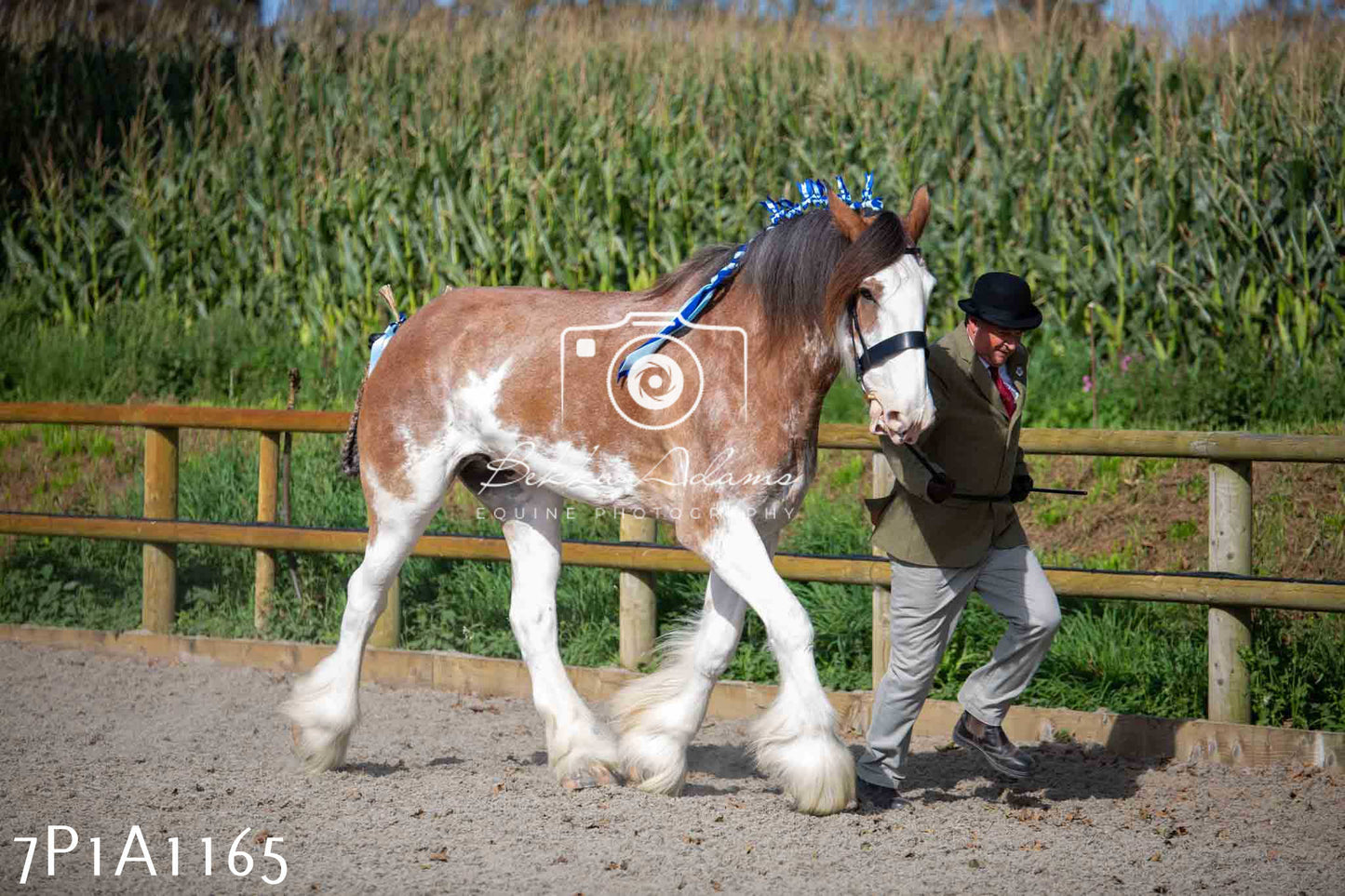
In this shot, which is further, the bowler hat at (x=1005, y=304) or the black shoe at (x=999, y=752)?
the black shoe at (x=999, y=752)

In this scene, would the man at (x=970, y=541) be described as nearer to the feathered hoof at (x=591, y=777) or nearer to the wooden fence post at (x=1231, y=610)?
the feathered hoof at (x=591, y=777)

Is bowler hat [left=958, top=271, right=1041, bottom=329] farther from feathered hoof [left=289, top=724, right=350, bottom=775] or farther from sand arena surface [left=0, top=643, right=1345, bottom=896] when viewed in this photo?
feathered hoof [left=289, top=724, right=350, bottom=775]

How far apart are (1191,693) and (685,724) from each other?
2.15m

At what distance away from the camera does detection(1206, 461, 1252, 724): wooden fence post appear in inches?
199

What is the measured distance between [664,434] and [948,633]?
1.12m

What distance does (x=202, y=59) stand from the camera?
1288 cm

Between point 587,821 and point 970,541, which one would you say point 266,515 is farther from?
point 970,541

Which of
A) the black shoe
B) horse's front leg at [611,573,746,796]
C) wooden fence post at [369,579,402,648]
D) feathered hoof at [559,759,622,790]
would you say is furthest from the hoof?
wooden fence post at [369,579,402,648]

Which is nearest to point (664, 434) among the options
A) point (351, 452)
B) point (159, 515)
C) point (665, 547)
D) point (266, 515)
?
point (665, 547)

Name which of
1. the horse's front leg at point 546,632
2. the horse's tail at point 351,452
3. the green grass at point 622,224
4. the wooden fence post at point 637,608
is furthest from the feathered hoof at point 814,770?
the horse's tail at point 351,452

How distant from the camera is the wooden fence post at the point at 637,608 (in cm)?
604

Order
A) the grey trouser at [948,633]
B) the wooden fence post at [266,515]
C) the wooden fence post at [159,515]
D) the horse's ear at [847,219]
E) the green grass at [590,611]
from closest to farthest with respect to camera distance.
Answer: the horse's ear at [847,219] → the grey trouser at [948,633] → the green grass at [590,611] → the wooden fence post at [266,515] → the wooden fence post at [159,515]

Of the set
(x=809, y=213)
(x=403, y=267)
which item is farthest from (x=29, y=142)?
(x=809, y=213)

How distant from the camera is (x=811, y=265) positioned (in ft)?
13.7
